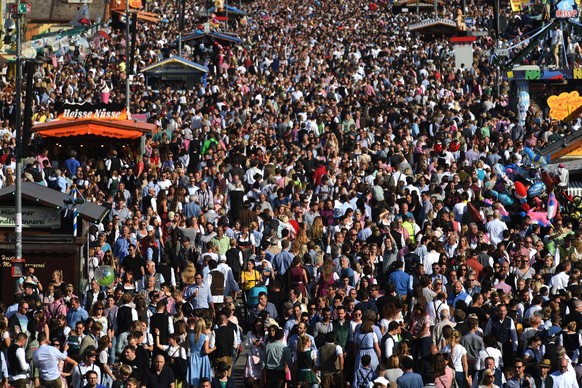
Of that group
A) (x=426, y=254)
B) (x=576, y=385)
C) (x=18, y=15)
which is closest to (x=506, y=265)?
(x=426, y=254)

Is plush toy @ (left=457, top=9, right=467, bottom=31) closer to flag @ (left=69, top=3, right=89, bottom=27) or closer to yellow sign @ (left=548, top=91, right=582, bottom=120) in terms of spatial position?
flag @ (left=69, top=3, right=89, bottom=27)

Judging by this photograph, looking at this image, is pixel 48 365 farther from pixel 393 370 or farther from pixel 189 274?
pixel 189 274

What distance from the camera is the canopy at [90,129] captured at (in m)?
34.3

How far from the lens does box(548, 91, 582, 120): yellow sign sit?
120 ft

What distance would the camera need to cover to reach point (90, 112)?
35.4m

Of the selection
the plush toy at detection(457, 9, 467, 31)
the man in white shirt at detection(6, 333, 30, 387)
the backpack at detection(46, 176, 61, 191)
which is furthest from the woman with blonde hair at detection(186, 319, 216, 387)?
the plush toy at detection(457, 9, 467, 31)

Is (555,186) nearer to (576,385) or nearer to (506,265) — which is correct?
(506,265)

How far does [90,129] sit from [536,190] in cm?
940

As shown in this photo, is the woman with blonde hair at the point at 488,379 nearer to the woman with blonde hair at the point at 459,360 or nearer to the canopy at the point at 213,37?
the woman with blonde hair at the point at 459,360

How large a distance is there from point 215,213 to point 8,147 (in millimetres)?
6646

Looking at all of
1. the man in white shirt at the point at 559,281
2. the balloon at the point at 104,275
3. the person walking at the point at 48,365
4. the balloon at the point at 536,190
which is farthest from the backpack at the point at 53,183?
the person walking at the point at 48,365

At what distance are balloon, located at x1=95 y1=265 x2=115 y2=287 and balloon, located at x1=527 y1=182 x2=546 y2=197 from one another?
339 inches

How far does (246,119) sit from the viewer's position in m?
39.5

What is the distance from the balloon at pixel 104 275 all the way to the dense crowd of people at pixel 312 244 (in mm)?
255
